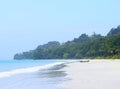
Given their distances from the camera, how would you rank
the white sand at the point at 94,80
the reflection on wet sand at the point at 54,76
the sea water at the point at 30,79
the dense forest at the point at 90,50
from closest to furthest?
the white sand at the point at 94,80
the sea water at the point at 30,79
the reflection on wet sand at the point at 54,76
the dense forest at the point at 90,50

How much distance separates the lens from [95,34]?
171625mm

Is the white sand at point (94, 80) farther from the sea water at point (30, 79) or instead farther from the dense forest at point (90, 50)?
the dense forest at point (90, 50)

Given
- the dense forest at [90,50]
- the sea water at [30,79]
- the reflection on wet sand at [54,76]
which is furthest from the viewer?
the dense forest at [90,50]

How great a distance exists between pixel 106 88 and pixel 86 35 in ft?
554

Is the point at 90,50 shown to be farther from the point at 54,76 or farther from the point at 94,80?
the point at 94,80

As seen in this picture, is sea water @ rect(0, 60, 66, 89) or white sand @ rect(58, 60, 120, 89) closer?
white sand @ rect(58, 60, 120, 89)

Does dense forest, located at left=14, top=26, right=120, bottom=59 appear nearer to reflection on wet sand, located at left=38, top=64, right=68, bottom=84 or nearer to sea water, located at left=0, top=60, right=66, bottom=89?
sea water, located at left=0, top=60, right=66, bottom=89

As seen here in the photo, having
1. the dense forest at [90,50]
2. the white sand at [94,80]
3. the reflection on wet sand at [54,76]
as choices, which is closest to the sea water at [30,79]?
the reflection on wet sand at [54,76]

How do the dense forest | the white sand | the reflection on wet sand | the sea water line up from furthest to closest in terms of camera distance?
the dense forest < the reflection on wet sand < the sea water < the white sand

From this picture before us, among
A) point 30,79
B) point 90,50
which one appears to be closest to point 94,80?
point 30,79

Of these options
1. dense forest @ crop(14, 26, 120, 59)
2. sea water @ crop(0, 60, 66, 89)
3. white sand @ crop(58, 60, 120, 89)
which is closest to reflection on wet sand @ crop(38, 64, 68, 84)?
sea water @ crop(0, 60, 66, 89)

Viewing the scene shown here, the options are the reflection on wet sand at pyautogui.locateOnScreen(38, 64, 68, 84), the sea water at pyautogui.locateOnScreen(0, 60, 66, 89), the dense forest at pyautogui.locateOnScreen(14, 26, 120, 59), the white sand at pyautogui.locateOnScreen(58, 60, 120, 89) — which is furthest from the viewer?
the dense forest at pyautogui.locateOnScreen(14, 26, 120, 59)

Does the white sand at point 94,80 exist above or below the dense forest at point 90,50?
below

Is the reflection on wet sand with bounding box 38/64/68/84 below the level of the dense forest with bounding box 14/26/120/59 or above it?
below
